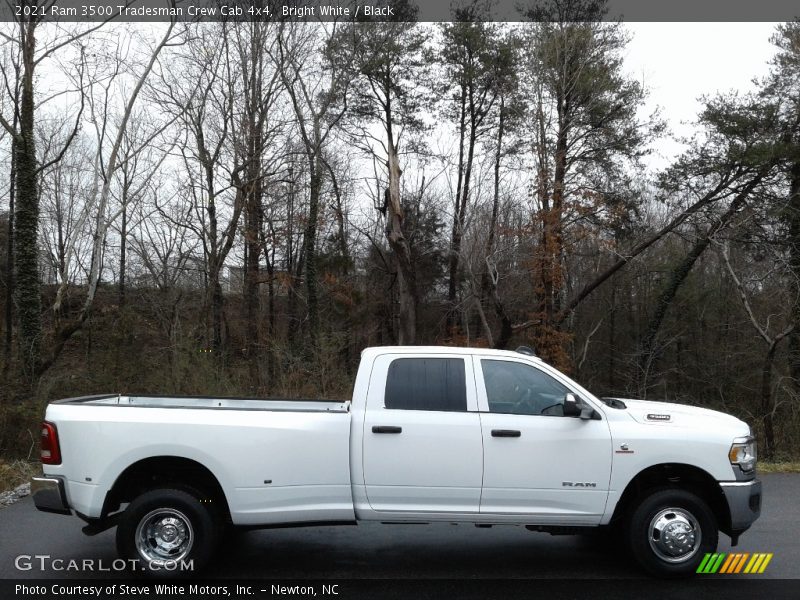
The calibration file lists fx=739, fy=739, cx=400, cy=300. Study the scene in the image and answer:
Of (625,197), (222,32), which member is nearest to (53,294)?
(222,32)

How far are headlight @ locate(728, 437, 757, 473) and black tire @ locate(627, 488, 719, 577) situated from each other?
0.45 meters

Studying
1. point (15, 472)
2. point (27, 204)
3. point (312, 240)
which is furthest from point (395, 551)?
→ point (312, 240)

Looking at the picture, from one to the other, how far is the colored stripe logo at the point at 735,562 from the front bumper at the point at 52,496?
5.09 metres

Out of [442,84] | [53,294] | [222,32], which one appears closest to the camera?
[222,32]

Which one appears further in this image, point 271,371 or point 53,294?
point 53,294

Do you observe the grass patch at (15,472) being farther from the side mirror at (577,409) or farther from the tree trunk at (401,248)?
Result: the tree trunk at (401,248)

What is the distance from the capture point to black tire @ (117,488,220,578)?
5730 mm

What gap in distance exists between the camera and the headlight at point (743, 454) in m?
5.99

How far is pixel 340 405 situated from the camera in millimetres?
6914

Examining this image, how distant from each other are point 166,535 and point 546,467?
10.0ft

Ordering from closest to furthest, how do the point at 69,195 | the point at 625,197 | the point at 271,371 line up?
the point at 271,371 < the point at 625,197 < the point at 69,195

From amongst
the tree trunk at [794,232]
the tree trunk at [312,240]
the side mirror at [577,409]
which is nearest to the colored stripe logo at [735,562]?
the side mirror at [577,409]

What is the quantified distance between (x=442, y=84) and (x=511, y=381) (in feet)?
115

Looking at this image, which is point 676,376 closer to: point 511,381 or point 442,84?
point 442,84
